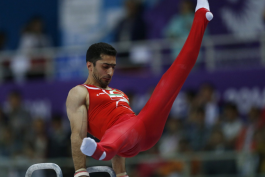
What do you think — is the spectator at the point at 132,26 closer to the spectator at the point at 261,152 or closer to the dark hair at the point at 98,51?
the spectator at the point at 261,152

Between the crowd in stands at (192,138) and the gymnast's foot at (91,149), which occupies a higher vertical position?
the gymnast's foot at (91,149)

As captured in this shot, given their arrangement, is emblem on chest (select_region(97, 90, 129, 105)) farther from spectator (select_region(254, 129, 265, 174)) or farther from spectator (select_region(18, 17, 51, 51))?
spectator (select_region(18, 17, 51, 51))

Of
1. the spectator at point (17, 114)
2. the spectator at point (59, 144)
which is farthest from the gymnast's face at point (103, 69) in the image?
the spectator at point (17, 114)

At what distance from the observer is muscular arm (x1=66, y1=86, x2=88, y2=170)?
422 cm

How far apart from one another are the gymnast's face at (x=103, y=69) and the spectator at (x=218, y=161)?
326 cm

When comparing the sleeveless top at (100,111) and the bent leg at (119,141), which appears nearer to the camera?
the bent leg at (119,141)

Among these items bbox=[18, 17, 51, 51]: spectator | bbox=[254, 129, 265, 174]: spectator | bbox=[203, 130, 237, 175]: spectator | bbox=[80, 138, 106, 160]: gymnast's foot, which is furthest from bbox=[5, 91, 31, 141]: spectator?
bbox=[80, 138, 106, 160]: gymnast's foot

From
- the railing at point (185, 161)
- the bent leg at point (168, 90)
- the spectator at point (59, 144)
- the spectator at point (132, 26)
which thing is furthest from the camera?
the spectator at point (132, 26)

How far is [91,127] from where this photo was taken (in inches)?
180

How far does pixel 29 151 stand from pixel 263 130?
4219 millimetres

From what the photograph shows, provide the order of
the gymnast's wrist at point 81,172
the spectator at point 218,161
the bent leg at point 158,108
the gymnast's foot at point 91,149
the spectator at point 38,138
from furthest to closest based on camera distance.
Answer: the spectator at point 38,138, the spectator at point 218,161, the bent leg at point 158,108, the gymnast's wrist at point 81,172, the gymnast's foot at point 91,149

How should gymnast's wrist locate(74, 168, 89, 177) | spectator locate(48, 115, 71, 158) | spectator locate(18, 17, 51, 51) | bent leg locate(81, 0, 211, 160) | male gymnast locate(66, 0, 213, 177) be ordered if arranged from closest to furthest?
gymnast's wrist locate(74, 168, 89, 177) < male gymnast locate(66, 0, 213, 177) < bent leg locate(81, 0, 211, 160) < spectator locate(48, 115, 71, 158) < spectator locate(18, 17, 51, 51)

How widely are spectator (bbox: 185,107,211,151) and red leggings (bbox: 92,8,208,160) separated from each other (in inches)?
124

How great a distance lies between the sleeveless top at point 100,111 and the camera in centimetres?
454
